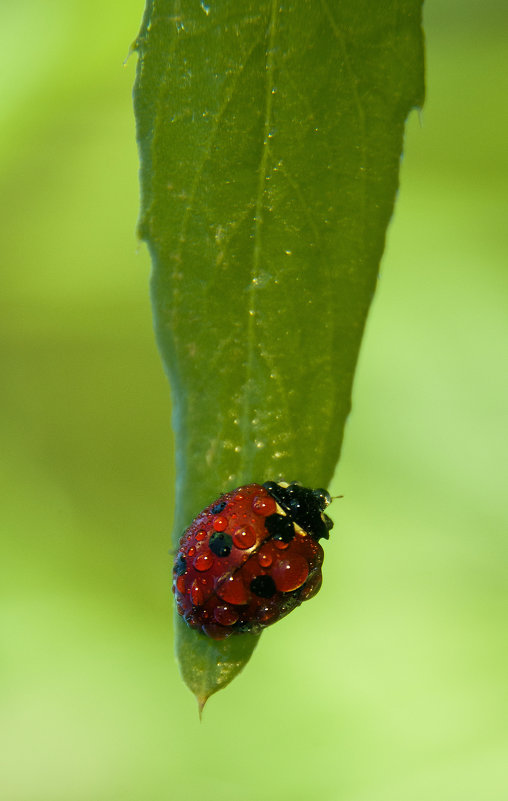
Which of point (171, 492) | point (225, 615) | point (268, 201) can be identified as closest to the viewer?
point (268, 201)

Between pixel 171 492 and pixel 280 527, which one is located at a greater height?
pixel 280 527

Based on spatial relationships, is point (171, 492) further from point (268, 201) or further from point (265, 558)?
point (268, 201)

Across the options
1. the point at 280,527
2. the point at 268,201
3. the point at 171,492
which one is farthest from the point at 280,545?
the point at 171,492

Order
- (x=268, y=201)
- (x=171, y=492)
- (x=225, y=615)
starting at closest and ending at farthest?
(x=268, y=201)
(x=225, y=615)
(x=171, y=492)

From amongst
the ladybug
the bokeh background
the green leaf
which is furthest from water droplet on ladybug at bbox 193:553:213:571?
the bokeh background

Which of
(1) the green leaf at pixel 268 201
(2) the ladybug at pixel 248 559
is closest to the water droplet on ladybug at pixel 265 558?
(2) the ladybug at pixel 248 559

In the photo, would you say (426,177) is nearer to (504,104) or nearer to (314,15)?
(504,104)
